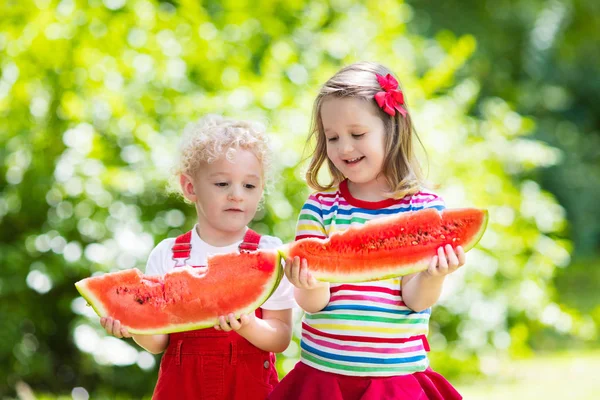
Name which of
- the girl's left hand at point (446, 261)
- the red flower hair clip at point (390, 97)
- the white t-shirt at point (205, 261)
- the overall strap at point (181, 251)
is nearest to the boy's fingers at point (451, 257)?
the girl's left hand at point (446, 261)

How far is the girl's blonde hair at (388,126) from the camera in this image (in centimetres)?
274

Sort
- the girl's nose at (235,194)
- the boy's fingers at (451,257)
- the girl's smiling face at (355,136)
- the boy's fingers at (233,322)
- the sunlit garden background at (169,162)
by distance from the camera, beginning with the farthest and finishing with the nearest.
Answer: the sunlit garden background at (169,162) < the girl's nose at (235,194) < the girl's smiling face at (355,136) < the boy's fingers at (233,322) < the boy's fingers at (451,257)

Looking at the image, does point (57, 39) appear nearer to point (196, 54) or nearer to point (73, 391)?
point (196, 54)

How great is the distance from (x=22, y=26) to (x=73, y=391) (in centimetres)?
272

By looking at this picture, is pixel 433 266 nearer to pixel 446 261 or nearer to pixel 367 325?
pixel 446 261

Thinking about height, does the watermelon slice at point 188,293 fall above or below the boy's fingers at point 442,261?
below

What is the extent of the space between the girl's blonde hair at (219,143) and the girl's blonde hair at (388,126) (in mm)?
247

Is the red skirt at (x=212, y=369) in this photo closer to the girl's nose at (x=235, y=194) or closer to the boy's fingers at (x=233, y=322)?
the boy's fingers at (x=233, y=322)

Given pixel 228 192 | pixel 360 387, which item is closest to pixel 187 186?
pixel 228 192

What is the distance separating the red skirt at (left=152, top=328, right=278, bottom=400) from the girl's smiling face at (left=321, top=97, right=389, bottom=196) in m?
0.76

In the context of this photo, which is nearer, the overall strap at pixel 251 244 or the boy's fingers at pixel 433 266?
the boy's fingers at pixel 433 266

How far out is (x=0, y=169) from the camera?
→ 208 inches

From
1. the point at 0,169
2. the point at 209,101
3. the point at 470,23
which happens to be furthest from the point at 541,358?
the point at 470,23

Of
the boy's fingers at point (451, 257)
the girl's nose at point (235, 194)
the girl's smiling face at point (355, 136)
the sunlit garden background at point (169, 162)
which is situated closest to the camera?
the boy's fingers at point (451, 257)
